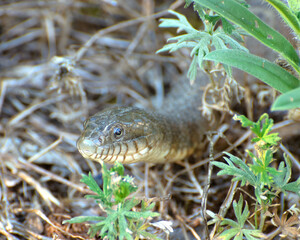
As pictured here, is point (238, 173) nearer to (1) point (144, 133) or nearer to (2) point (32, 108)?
(1) point (144, 133)

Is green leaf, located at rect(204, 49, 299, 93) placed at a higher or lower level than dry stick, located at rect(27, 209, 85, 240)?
higher

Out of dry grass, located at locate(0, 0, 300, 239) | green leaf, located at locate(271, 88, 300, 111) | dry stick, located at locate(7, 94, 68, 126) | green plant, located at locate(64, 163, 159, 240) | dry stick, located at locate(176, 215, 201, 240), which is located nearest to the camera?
green leaf, located at locate(271, 88, 300, 111)

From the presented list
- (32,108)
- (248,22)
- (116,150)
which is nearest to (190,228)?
(116,150)

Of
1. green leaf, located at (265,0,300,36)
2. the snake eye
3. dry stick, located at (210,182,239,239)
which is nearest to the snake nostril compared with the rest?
the snake eye

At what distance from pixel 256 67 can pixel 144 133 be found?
3.85 ft

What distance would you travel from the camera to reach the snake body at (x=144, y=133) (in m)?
2.74

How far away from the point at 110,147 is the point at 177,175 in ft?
2.39

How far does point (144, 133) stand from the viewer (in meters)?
2.94

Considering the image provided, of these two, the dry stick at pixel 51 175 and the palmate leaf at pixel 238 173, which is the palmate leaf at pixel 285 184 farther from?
the dry stick at pixel 51 175

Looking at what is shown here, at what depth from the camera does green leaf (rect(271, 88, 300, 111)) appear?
1.68m

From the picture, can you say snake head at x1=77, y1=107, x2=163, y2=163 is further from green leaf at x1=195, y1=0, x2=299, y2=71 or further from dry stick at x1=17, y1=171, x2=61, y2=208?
green leaf at x1=195, y1=0, x2=299, y2=71

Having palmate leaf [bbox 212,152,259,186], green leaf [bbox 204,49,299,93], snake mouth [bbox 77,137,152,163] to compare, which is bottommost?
snake mouth [bbox 77,137,152,163]

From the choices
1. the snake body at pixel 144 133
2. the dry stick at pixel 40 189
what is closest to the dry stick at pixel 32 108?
the dry stick at pixel 40 189

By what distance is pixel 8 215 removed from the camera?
2.80m
